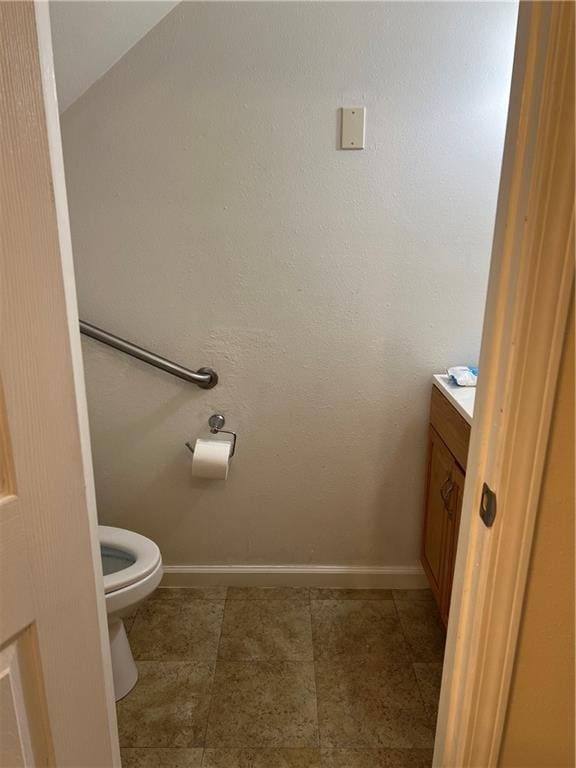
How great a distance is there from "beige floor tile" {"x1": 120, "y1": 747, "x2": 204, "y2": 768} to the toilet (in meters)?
0.20

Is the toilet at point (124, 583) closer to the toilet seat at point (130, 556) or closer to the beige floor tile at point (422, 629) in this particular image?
the toilet seat at point (130, 556)

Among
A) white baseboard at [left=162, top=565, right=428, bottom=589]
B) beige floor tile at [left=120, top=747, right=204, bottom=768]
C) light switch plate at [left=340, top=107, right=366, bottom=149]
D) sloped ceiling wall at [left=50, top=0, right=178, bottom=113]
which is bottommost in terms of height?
beige floor tile at [left=120, top=747, right=204, bottom=768]

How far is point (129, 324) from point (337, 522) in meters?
1.01

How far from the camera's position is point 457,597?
86 cm

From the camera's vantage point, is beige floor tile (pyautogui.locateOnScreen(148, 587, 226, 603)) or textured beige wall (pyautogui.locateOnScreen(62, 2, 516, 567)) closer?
textured beige wall (pyautogui.locateOnScreen(62, 2, 516, 567))

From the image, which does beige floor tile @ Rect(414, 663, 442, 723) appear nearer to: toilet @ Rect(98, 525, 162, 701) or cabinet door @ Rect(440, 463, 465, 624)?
cabinet door @ Rect(440, 463, 465, 624)

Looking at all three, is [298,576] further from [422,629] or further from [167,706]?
[167,706]

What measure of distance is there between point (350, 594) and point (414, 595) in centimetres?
24

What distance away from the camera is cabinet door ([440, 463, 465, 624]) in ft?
5.15

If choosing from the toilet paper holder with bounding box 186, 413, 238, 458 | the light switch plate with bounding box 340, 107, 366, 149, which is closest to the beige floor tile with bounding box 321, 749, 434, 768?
the toilet paper holder with bounding box 186, 413, 238, 458

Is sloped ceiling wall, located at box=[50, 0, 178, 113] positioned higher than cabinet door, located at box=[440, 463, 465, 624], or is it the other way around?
sloped ceiling wall, located at box=[50, 0, 178, 113]

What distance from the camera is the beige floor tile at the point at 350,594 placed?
205 cm

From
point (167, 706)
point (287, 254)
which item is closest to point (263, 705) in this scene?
point (167, 706)

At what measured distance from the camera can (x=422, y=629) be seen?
1.89 metres
